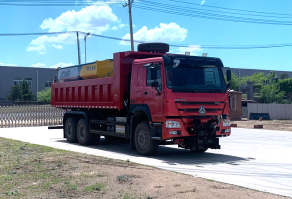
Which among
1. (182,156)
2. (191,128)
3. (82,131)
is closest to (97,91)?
(82,131)

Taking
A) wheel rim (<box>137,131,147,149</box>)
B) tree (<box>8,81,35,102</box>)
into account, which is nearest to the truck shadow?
wheel rim (<box>137,131,147,149</box>)

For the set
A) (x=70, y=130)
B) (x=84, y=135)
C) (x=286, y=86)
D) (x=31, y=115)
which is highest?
(x=286, y=86)

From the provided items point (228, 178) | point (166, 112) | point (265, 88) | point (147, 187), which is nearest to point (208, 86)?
point (166, 112)

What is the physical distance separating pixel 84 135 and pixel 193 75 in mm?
6068

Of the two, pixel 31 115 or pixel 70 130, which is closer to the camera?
pixel 70 130

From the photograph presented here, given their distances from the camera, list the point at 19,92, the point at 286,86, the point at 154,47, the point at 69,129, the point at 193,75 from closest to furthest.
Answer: the point at 193,75 < the point at 154,47 < the point at 69,129 < the point at 286,86 < the point at 19,92

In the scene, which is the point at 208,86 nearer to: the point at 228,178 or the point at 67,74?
the point at 228,178

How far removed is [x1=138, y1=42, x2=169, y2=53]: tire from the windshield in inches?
87.0

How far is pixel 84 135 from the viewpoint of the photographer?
15.8 meters

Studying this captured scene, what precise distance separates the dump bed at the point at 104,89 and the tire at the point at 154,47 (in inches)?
25.0

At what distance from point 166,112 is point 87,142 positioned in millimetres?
5661

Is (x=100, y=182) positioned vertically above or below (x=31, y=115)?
below

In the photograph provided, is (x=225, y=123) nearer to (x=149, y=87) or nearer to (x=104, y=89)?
(x=149, y=87)

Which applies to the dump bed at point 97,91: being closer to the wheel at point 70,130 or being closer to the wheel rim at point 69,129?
the wheel at point 70,130
